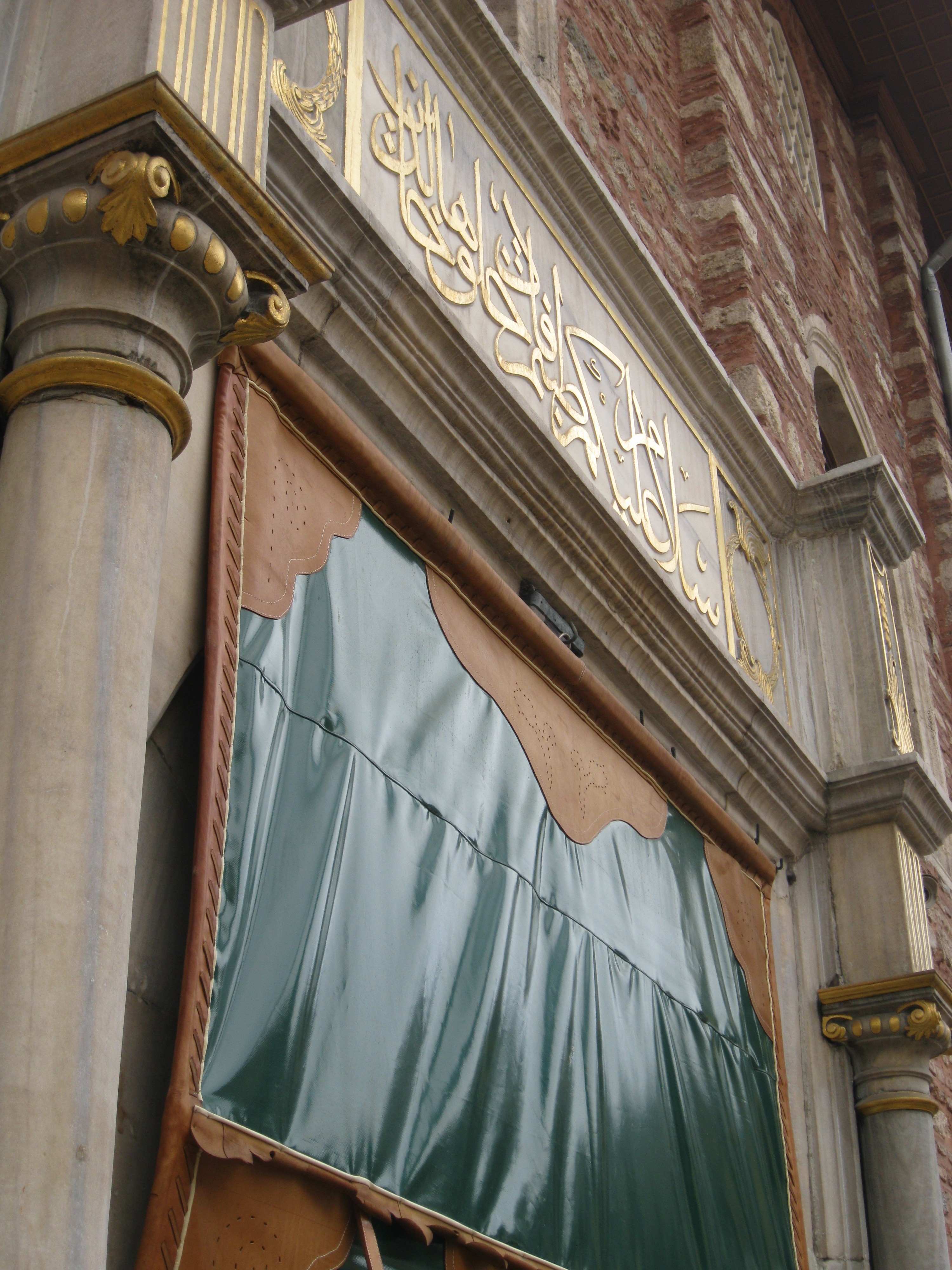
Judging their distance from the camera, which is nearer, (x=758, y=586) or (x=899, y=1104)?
(x=899, y=1104)

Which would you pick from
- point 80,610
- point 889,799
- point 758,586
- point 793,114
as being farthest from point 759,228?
point 80,610

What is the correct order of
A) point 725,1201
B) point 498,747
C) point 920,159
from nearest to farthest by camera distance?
point 498,747 → point 725,1201 → point 920,159

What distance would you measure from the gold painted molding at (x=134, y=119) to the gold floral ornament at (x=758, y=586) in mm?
3395

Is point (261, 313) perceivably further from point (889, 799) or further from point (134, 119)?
point (889, 799)

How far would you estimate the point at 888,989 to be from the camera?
5332 mm

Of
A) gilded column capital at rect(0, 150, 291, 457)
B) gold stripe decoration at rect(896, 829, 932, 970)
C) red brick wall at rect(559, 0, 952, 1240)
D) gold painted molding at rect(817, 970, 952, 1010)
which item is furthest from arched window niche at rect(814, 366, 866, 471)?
gilded column capital at rect(0, 150, 291, 457)

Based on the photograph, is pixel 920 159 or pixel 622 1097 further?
pixel 920 159

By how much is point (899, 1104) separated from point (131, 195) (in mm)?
4045

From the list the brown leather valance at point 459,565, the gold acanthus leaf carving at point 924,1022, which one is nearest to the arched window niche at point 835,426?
the gold acanthus leaf carving at point 924,1022

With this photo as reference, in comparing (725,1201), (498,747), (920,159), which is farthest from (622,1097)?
(920,159)

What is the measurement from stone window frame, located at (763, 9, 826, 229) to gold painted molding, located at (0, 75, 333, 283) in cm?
765

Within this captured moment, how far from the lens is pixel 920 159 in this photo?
1280cm

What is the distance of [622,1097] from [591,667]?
4.22 feet

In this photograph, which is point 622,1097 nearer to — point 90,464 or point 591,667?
point 591,667
